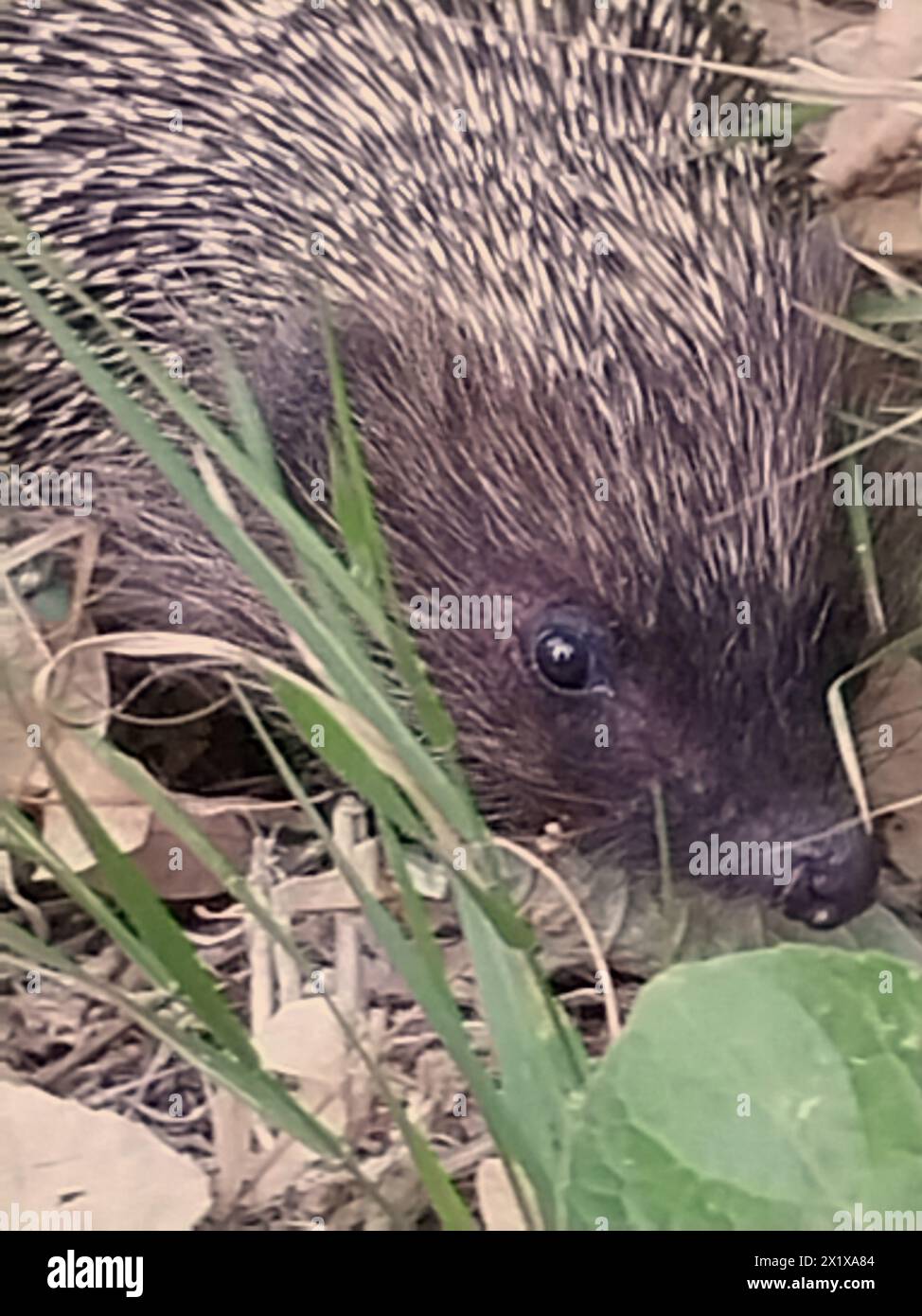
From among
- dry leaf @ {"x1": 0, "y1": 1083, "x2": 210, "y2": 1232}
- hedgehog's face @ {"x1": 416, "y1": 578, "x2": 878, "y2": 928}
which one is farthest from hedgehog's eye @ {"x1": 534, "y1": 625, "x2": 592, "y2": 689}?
dry leaf @ {"x1": 0, "y1": 1083, "x2": 210, "y2": 1232}

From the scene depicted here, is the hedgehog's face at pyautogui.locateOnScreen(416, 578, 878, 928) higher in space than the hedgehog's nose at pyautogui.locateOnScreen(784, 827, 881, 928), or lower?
higher

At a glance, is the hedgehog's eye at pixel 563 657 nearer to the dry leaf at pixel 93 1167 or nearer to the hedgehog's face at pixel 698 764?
the hedgehog's face at pixel 698 764

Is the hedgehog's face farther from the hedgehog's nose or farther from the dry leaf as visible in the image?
the dry leaf

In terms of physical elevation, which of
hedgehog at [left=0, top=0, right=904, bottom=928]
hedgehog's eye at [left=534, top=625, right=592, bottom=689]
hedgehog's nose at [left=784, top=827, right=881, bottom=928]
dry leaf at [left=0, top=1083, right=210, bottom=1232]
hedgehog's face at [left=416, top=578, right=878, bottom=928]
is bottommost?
dry leaf at [left=0, top=1083, right=210, bottom=1232]

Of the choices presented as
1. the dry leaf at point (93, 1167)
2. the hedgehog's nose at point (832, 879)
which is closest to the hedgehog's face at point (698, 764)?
the hedgehog's nose at point (832, 879)

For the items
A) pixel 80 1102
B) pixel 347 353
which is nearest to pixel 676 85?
pixel 347 353

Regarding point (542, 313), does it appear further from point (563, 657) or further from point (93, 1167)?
point (93, 1167)

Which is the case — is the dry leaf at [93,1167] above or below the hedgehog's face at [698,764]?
below
